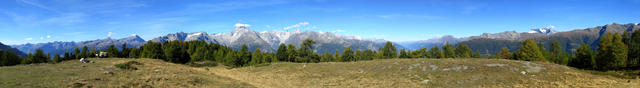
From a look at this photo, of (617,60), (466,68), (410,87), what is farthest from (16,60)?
(617,60)

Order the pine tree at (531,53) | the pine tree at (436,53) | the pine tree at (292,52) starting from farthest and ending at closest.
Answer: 1. the pine tree at (436,53)
2. the pine tree at (292,52)
3. the pine tree at (531,53)

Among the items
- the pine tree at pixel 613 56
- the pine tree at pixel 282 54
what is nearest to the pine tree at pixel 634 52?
the pine tree at pixel 613 56

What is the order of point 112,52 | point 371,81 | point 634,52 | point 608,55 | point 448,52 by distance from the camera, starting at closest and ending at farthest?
point 371,81 → point 608,55 → point 634,52 → point 112,52 → point 448,52

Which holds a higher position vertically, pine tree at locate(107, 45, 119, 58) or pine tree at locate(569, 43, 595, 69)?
pine tree at locate(107, 45, 119, 58)

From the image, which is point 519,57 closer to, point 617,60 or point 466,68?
point 617,60

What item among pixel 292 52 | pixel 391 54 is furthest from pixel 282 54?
pixel 391 54

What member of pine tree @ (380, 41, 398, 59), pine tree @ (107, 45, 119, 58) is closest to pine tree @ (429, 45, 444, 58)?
pine tree @ (380, 41, 398, 59)

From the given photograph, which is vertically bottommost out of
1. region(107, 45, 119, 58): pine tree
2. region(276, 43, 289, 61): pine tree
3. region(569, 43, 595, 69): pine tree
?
region(569, 43, 595, 69): pine tree

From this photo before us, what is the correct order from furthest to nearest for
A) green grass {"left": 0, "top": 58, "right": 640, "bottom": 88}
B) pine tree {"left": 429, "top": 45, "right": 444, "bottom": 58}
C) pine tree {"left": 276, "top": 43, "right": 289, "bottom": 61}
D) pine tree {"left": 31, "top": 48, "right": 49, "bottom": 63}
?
pine tree {"left": 429, "top": 45, "right": 444, "bottom": 58} → pine tree {"left": 276, "top": 43, "right": 289, "bottom": 61} → pine tree {"left": 31, "top": 48, "right": 49, "bottom": 63} → green grass {"left": 0, "top": 58, "right": 640, "bottom": 88}

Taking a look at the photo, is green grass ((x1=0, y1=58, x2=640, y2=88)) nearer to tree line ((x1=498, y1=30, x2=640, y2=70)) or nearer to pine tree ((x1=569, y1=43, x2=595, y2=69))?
tree line ((x1=498, y1=30, x2=640, y2=70))

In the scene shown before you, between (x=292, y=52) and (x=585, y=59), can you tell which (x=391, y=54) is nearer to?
(x=292, y=52)

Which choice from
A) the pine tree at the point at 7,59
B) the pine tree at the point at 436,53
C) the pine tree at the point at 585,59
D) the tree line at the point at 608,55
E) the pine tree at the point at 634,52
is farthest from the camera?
the pine tree at the point at 436,53

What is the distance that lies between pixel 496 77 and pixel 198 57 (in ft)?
282

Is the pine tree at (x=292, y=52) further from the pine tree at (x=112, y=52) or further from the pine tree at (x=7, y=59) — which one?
the pine tree at (x=7, y=59)
